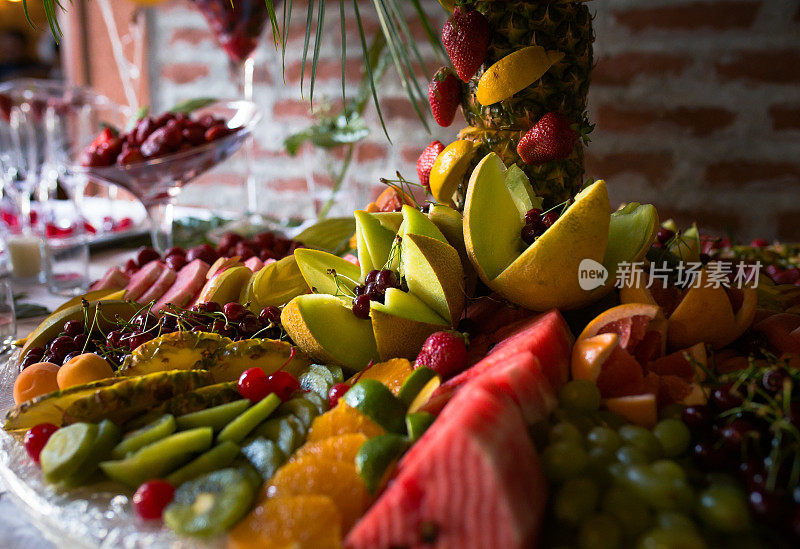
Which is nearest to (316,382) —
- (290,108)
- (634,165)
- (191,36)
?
(634,165)

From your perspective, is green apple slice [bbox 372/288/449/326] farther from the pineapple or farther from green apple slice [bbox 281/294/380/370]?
the pineapple

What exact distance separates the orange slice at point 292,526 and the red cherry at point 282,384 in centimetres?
16

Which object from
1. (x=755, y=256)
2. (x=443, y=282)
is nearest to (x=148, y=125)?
(x=443, y=282)

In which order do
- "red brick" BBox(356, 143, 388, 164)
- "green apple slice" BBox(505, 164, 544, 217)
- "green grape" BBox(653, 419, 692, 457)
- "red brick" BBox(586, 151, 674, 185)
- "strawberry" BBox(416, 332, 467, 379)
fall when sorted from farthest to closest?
1. "red brick" BBox(356, 143, 388, 164)
2. "red brick" BBox(586, 151, 674, 185)
3. "green apple slice" BBox(505, 164, 544, 217)
4. "strawberry" BBox(416, 332, 467, 379)
5. "green grape" BBox(653, 419, 692, 457)

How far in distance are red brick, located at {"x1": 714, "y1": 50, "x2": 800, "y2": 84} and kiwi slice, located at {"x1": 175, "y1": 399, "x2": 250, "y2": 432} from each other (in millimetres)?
1349

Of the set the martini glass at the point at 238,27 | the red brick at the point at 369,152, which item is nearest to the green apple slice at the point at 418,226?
the martini glass at the point at 238,27

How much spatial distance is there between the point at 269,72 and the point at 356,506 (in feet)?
6.43

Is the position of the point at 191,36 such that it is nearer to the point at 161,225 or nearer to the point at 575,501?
the point at 161,225

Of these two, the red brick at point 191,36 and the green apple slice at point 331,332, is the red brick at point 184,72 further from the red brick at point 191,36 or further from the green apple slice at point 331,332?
the green apple slice at point 331,332

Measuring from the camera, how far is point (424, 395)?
1.89 ft

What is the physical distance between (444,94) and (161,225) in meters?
0.89

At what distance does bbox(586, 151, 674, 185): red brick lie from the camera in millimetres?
1569

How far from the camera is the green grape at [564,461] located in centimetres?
48

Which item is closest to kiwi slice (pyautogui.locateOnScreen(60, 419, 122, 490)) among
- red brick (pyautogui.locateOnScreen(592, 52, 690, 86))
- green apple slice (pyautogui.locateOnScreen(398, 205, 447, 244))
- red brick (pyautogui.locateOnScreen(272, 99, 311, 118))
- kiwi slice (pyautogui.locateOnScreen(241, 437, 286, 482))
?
kiwi slice (pyautogui.locateOnScreen(241, 437, 286, 482))
